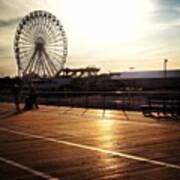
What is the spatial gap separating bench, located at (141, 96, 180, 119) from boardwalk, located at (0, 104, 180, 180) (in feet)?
9.99

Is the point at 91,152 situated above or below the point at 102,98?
below

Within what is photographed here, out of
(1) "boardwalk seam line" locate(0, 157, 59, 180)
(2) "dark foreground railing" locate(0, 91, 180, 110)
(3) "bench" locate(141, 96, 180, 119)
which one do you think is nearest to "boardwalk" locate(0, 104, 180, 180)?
(1) "boardwalk seam line" locate(0, 157, 59, 180)

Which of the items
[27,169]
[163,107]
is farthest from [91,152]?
[163,107]

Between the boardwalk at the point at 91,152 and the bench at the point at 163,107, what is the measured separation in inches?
120

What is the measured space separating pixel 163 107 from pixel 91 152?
925 centimetres

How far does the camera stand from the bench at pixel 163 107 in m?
18.1

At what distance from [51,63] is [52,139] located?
4018 cm

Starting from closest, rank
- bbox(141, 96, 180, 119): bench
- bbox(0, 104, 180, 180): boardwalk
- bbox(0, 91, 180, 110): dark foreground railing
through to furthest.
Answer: bbox(0, 104, 180, 180): boardwalk < bbox(141, 96, 180, 119): bench < bbox(0, 91, 180, 110): dark foreground railing

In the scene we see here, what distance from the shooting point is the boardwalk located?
7.47 metres

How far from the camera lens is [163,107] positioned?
1830cm

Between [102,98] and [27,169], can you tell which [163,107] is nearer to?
[27,169]

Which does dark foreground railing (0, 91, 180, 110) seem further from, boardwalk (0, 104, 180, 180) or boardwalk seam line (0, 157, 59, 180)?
boardwalk seam line (0, 157, 59, 180)

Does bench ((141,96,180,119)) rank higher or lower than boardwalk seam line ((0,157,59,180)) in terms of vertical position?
higher

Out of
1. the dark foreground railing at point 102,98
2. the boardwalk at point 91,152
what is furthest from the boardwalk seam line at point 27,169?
the dark foreground railing at point 102,98
